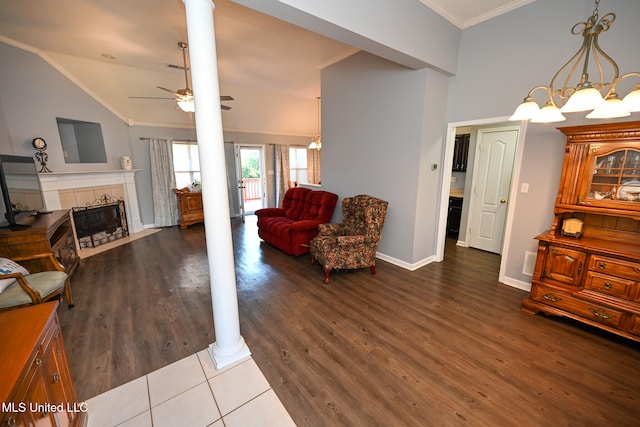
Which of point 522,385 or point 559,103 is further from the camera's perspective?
point 559,103

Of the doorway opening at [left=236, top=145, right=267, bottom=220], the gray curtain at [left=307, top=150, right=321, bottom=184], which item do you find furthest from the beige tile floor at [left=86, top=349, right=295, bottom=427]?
the gray curtain at [left=307, top=150, right=321, bottom=184]

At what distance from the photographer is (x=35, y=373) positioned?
3.38 feet

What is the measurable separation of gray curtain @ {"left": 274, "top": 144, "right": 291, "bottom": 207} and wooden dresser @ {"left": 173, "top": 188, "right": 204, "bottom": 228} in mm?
2428

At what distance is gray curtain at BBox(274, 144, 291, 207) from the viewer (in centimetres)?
768

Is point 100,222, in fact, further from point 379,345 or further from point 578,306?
point 578,306

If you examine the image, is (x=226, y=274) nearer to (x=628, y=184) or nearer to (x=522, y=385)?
(x=522, y=385)

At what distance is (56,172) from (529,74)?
22.2 feet

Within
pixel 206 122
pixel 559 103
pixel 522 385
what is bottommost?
pixel 522 385

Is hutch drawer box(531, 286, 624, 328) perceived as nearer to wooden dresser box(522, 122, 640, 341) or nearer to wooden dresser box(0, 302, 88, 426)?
wooden dresser box(522, 122, 640, 341)

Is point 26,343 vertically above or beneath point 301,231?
above

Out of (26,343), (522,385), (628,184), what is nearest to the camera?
(26,343)

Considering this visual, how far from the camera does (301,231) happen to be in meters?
3.94

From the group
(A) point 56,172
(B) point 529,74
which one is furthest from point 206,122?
(A) point 56,172

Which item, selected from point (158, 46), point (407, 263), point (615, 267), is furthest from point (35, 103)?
point (615, 267)
